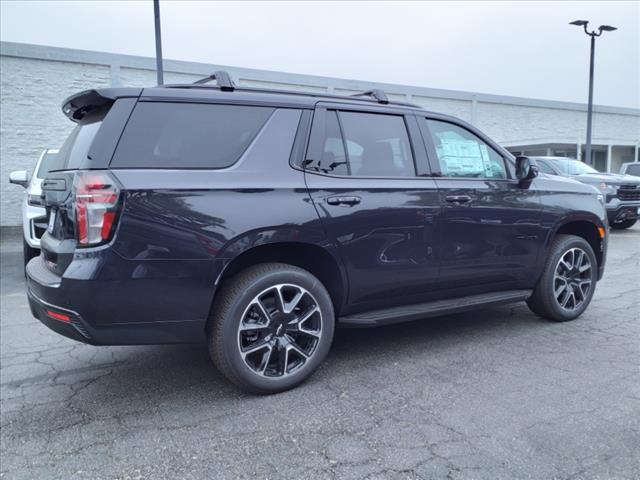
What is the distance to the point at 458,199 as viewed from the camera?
3967 millimetres

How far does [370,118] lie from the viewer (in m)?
3.83

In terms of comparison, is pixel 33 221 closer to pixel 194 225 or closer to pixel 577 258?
pixel 194 225

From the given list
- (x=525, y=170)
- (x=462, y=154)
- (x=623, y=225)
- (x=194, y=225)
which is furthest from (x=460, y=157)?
(x=623, y=225)

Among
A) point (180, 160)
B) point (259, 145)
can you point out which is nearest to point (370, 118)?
point (259, 145)

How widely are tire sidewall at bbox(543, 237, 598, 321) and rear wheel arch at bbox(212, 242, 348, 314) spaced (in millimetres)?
2136

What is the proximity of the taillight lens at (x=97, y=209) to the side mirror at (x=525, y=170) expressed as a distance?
3242mm

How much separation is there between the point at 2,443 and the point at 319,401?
1.74 meters

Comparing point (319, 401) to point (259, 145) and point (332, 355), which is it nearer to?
point (332, 355)

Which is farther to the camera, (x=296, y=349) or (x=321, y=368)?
(x=321, y=368)

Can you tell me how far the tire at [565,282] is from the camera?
463 cm

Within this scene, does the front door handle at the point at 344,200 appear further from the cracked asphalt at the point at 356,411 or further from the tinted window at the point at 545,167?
the tinted window at the point at 545,167

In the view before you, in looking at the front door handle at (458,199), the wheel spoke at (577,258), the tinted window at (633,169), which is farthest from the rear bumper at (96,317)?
the tinted window at (633,169)

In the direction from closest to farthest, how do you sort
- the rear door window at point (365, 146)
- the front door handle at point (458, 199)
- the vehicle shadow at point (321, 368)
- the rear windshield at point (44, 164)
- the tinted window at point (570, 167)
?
the vehicle shadow at point (321, 368)
the rear door window at point (365, 146)
the front door handle at point (458, 199)
the rear windshield at point (44, 164)
the tinted window at point (570, 167)

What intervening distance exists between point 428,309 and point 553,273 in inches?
59.0
